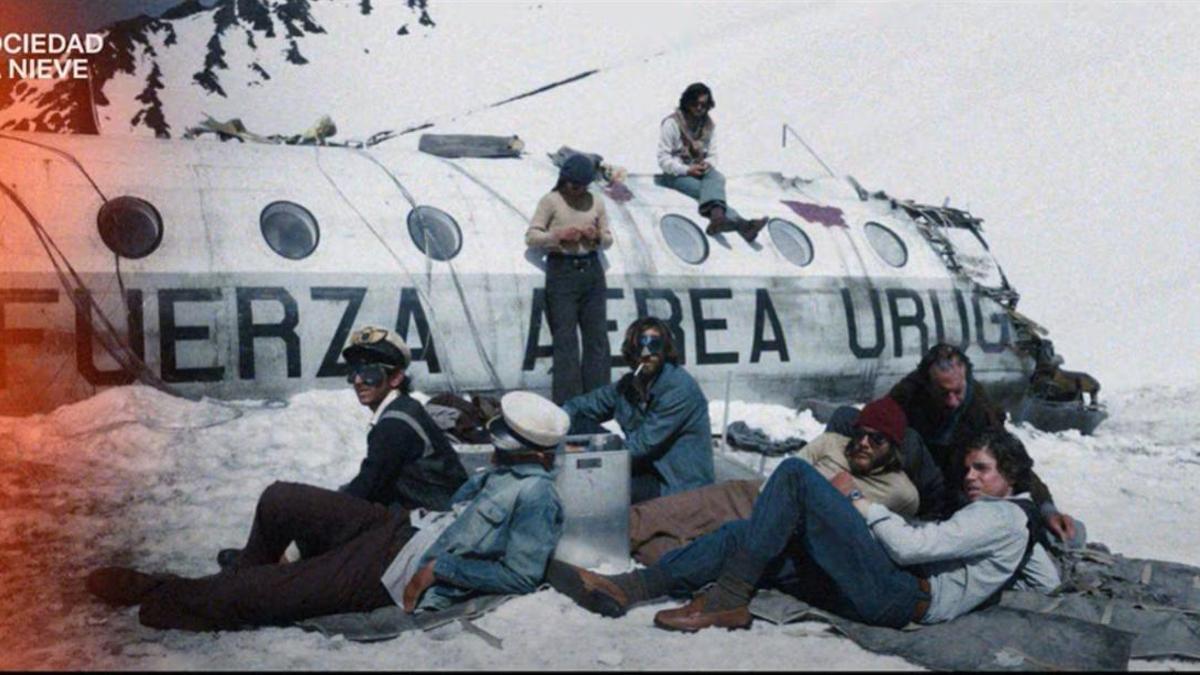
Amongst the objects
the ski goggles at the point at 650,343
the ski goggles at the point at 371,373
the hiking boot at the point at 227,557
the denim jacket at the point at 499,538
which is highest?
the ski goggles at the point at 650,343

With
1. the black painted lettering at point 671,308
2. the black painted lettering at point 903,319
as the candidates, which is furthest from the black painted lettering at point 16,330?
the black painted lettering at point 903,319

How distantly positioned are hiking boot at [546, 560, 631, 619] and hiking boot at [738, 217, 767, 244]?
7.31 meters

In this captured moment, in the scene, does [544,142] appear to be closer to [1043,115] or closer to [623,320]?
[1043,115]

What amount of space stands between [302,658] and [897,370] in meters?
9.73

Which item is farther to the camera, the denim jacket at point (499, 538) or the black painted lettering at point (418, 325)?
the black painted lettering at point (418, 325)

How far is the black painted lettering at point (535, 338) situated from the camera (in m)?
10.8

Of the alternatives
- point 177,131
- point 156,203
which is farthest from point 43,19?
point 177,131

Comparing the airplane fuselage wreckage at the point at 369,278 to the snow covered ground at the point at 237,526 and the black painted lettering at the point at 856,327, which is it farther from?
the snow covered ground at the point at 237,526

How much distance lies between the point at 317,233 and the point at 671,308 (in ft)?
11.8

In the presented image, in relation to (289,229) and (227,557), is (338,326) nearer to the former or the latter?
(289,229)

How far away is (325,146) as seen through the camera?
458 inches

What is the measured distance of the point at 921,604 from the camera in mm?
5652

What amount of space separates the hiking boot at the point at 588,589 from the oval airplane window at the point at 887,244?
9115mm

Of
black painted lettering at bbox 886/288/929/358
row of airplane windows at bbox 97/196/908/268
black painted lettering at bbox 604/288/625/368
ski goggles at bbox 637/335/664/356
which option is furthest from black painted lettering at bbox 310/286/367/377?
black painted lettering at bbox 886/288/929/358
